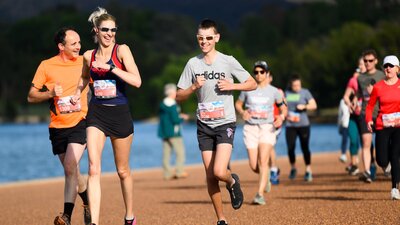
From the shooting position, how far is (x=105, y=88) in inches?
399

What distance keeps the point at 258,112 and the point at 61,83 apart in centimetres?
460

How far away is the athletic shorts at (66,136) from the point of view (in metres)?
11.5

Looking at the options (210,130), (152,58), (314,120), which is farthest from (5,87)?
(210,130)

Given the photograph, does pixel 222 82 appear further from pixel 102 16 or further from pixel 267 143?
pixel 267 143

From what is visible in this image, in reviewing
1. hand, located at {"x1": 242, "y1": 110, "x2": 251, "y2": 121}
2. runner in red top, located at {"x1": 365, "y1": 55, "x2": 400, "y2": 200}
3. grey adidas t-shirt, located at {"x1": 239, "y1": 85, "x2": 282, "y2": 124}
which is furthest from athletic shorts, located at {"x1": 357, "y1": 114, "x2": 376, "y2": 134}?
runner in red top, located at {"x1": 365, "y1": 55, "x2": 400, "y2": 200}

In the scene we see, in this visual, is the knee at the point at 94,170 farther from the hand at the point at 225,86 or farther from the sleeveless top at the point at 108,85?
the hand at the point at 225,86

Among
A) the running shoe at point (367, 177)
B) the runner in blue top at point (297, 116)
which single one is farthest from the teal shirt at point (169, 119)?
the running shoe at point (367, 177)

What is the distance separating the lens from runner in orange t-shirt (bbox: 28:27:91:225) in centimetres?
1143

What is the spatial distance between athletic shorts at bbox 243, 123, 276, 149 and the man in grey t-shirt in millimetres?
4353

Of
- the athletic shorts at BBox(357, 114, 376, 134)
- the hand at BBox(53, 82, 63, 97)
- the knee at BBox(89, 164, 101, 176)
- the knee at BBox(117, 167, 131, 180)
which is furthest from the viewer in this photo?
the athletic shorts at BBox(357, 114, 376, 134)

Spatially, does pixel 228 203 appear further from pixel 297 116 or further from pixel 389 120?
pixel 297 116

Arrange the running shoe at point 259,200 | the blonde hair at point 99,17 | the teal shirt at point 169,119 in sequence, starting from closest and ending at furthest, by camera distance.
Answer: the blonde hair at point 99,17 < the running shoe at point 259,200 < the teal shirt at point 169,119

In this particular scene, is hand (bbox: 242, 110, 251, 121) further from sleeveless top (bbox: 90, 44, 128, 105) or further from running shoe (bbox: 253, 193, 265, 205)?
sleeveless top (bbox: 90, 44, 128, 105)

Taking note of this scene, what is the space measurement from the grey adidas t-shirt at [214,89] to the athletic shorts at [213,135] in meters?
0.06
